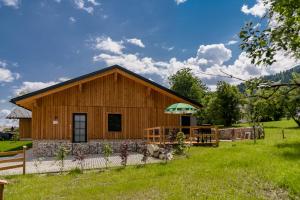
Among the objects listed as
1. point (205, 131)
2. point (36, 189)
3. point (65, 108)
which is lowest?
point (36, 189)

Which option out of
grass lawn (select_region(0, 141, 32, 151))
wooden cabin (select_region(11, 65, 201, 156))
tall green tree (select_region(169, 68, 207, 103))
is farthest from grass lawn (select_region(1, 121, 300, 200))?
tall green tree (select_region(169, 68, 207, 103))

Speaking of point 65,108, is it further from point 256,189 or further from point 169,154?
point 256,189

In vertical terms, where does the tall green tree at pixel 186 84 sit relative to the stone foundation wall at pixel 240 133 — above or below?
above

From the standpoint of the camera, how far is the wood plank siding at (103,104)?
2058 cm

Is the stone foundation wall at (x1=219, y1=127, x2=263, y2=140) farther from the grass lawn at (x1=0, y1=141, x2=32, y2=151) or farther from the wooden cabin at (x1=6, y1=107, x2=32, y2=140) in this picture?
the wooden cabin at (x1=6, y1=107, x2=32, y2=140)

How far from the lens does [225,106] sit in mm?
44969

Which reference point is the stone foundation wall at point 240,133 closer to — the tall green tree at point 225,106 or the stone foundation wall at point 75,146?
the stone foundation wall at point 75,146

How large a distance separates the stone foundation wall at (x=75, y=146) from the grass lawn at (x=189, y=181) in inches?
317

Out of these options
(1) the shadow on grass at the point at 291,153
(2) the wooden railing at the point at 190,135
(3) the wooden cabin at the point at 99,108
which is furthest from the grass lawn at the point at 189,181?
(3) the wooden cabin at the point at 99,108

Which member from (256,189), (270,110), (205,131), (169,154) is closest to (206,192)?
(256,189)

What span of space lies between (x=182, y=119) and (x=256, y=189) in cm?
1511

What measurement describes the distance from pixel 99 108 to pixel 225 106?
2726 centimetres

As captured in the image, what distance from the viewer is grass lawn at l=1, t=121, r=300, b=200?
8.36 m

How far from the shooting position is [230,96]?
44.3 meters
